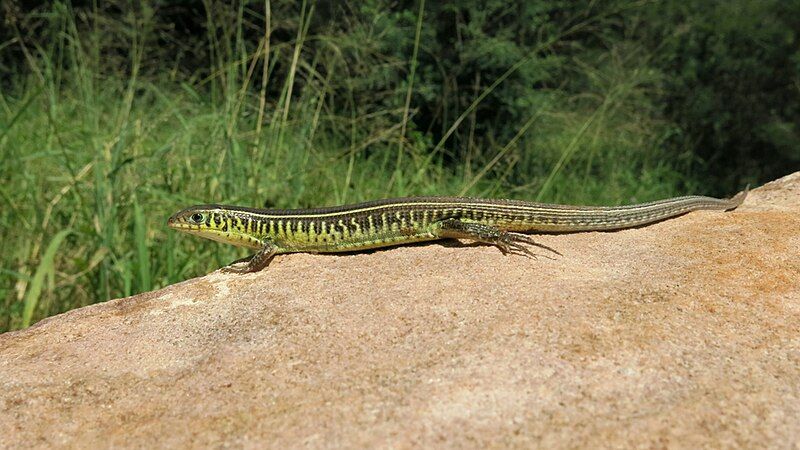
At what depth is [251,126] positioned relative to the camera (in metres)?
6.05

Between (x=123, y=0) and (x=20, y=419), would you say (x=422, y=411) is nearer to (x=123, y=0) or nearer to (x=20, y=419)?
(x=20, y=419)

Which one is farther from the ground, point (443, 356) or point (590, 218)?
point (590, 218)

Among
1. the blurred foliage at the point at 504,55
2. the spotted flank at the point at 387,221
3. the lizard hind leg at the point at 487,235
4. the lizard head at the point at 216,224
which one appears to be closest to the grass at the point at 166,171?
the blurred foliage at the point at 504,55

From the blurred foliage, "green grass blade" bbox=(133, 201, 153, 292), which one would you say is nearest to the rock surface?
"green grass blade" bbox=(133, 201, 153, 292)

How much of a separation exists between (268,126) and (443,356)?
3766 millimetres

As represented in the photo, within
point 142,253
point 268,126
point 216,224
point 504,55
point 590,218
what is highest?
point 504,55

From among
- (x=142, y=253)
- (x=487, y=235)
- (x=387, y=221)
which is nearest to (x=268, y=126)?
(x=142, y=253)

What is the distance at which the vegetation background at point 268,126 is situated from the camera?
4898 millimetres

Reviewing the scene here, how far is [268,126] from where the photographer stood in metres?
5.80

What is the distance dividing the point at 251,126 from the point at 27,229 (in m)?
1.96

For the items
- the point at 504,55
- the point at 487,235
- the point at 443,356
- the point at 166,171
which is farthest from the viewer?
the point at 504,55

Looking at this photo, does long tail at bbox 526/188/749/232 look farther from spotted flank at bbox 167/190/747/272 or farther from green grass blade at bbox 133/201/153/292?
green grass blade at bbox 133/201/153/292

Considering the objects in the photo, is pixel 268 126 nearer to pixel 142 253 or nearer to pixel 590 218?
pixel 142 253

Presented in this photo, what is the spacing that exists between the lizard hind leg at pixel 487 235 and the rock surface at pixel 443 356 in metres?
0.11
